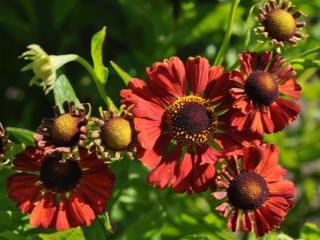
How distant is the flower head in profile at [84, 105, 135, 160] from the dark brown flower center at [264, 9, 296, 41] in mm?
380

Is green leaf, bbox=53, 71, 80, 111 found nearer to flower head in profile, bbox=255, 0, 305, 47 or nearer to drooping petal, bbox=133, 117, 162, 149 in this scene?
drooping petal, bbox=133, 117, 162, 149

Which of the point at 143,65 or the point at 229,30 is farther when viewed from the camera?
the point at 143,65

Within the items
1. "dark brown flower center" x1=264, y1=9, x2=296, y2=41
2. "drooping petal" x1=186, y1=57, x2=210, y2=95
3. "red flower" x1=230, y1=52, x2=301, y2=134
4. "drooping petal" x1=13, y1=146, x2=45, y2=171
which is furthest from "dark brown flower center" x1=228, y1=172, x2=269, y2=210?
"drooping petal" x1=13, y1=146, x2=45, y2=171

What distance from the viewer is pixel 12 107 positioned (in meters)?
2.48

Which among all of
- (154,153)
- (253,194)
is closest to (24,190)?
Answer: (154,153)

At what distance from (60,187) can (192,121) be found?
332 millimetres

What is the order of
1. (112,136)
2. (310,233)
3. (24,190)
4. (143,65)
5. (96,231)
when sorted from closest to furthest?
(112,136) < (24,190) < (96,231) < (310,233) < (143,65)

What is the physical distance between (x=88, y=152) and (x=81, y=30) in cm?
140

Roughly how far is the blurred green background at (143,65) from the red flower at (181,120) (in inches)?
7.6

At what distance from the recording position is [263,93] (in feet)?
4.43

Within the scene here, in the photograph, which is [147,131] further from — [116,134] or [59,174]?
[59,174]

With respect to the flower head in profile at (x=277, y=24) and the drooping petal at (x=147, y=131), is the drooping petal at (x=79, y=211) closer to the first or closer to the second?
the drooping petal at (x=147, y=131)

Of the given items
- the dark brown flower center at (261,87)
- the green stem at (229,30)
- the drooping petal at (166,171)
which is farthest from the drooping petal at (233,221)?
the green stem at (229,30)

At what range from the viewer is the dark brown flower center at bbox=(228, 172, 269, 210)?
1.34 m
